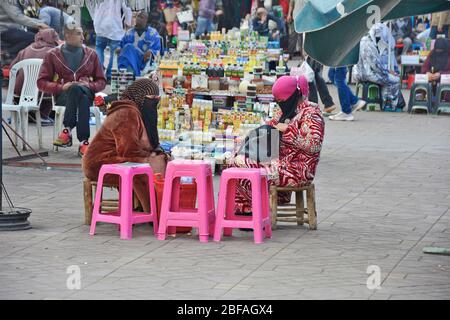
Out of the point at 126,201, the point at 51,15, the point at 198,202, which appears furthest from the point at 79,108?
the point at 51,15

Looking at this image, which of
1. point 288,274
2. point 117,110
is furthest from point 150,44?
point 288,274

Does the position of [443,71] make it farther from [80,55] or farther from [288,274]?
[288,274]

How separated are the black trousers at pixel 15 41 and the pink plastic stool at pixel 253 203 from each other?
10485mm

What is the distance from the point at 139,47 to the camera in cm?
1972

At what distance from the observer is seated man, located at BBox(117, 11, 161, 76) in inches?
764

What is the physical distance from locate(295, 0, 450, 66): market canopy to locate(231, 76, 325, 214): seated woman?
694 millimetres

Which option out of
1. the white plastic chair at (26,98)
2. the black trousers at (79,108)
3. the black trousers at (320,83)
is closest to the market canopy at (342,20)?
the black trousers at (79,108)

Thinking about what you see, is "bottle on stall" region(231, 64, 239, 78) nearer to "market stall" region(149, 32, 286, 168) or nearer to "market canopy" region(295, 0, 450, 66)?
"market stall" region(149, 32, 286, 168)

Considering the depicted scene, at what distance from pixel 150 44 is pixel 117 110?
10163 millimetres

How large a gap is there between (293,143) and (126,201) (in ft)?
4.74

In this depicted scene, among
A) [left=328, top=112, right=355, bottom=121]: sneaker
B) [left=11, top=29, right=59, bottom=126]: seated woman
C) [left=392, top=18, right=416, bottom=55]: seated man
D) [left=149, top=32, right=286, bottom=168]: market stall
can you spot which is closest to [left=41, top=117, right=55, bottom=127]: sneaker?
[left=11, top=29, right=59, bottom=126]: seated woman

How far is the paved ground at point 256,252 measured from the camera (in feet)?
24.1

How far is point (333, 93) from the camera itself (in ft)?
76.9

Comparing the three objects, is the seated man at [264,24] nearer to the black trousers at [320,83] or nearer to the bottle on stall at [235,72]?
the black trousers at [320,83]
